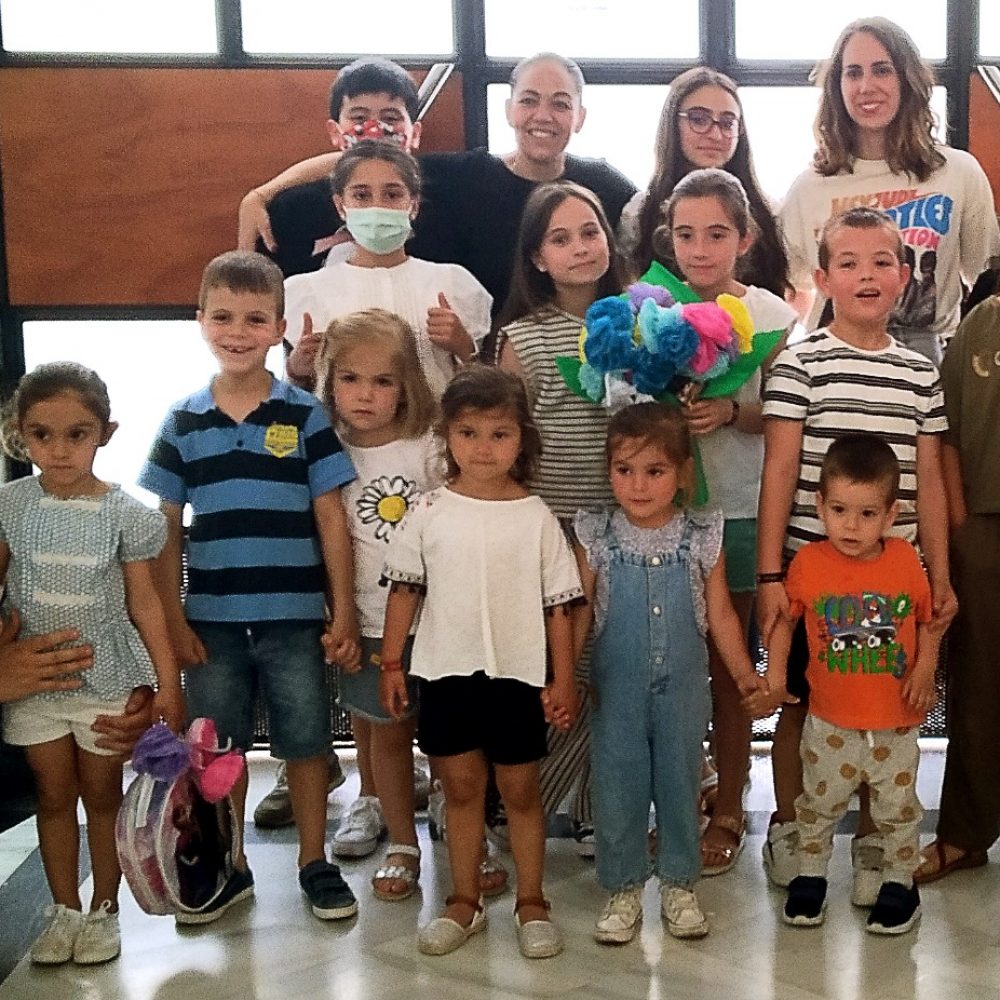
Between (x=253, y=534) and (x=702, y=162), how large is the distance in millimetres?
1436

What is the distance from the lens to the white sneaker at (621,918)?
2.51m

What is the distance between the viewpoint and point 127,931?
2623mm

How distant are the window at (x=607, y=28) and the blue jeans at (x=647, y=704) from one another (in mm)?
1995

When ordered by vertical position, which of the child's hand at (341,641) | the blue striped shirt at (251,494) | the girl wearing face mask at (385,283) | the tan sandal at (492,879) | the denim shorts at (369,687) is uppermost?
the girl wearing face mask at (385,283)

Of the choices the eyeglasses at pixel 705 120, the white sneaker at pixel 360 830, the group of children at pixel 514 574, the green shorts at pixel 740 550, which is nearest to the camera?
the group of children at pixel 514 574

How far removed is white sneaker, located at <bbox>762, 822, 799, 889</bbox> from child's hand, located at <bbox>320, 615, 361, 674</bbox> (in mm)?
997

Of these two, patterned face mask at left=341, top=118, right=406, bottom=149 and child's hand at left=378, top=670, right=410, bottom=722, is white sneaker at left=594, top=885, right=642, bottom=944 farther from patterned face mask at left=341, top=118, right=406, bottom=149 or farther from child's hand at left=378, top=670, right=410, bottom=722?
patterned face mask at left=341, top=118, right=406, bottom=149

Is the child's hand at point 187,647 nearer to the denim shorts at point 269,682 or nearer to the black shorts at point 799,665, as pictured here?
the denim shorts at point 269,682

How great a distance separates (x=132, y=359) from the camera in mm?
4008

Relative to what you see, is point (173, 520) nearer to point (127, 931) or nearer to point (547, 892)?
point (127, 931)

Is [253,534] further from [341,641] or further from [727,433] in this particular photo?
[727,433]

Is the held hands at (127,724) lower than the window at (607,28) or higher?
lower

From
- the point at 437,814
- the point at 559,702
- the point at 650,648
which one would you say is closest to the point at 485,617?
the point at 559,702

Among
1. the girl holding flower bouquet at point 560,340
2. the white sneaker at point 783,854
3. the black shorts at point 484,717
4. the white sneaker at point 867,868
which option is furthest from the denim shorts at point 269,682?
the white sneaker at point 867,868
